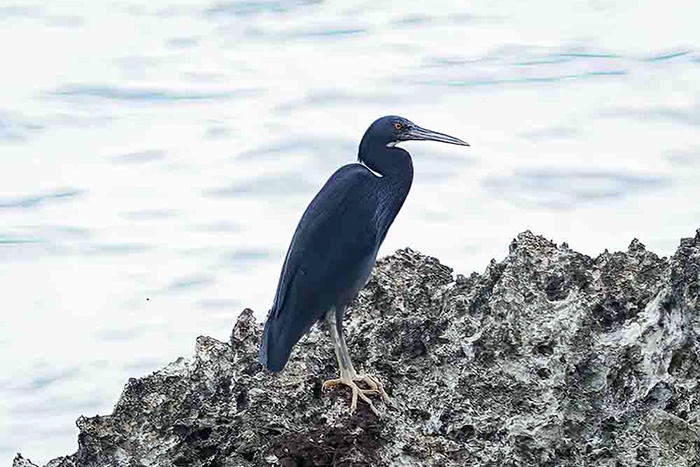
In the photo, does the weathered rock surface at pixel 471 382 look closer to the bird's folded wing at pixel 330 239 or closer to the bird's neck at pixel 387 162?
the bird's folded wing at pixel 330 239

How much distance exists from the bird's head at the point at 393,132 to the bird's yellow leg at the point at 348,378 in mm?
789

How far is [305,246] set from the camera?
513 centimetres

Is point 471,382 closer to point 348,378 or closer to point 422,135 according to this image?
point 348,378

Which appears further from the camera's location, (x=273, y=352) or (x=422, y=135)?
(x=422, y=135)

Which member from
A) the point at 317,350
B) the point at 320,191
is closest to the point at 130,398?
the point at 317,350

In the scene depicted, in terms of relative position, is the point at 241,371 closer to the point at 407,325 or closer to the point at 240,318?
the point at 240,318

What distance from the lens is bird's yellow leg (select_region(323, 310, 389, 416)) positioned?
487 centimetres

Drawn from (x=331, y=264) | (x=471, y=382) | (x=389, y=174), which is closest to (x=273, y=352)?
(x=331, y=264)

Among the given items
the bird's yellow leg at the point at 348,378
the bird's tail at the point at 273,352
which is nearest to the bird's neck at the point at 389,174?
the bird's yellow leg at the point at 348,378

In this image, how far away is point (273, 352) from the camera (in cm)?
503

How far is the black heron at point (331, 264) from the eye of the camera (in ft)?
16.6

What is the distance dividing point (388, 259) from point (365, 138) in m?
0.68

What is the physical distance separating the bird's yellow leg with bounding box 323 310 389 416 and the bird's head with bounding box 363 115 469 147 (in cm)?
79

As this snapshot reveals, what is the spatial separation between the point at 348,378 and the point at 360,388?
7 cm
